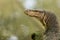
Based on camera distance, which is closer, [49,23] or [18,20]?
[49,23]

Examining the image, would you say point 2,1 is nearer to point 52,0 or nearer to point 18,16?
point 18,16

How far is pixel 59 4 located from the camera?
276cm

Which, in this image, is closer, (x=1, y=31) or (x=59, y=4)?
(x=1, y=31)

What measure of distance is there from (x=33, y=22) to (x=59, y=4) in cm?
55

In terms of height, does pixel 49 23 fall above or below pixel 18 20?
above

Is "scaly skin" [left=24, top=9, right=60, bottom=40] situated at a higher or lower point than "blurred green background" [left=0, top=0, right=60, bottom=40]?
higher

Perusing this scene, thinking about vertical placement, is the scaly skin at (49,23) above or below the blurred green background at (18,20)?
above

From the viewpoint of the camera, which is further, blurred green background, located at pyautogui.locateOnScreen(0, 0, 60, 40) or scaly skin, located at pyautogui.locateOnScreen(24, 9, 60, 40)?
blurred green background, located at pyautogui.locateOnScreen(0, 0, 60, 40)

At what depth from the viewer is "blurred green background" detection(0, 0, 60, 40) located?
2.11m

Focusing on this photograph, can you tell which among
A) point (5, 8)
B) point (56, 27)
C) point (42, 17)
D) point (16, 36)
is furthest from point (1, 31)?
point (56, 27)

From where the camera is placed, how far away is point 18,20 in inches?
98.0

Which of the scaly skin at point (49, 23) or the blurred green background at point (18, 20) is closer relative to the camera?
the scaly skin at point (49, 23)

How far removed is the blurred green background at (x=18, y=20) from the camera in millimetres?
2111

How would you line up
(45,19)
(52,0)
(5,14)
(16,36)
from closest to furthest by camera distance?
(45,19) < (16,36) < (5,14) < (52,0)
